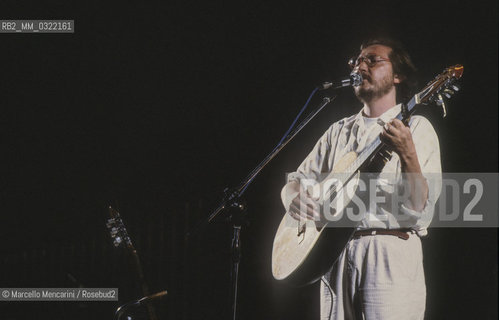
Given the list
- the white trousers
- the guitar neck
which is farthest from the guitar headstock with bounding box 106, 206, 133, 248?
the guitar neck

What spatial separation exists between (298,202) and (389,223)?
0.53 meters

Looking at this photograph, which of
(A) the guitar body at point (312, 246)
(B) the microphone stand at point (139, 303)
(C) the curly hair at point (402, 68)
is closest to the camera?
(A) the guitar body at point (312, 246)

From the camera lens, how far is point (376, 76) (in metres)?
2.71

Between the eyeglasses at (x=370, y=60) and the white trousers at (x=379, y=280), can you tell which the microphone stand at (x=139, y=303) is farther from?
the eyeglasses at (x=370, y=60)

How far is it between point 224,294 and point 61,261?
2.02 meters

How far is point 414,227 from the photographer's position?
2338 mm

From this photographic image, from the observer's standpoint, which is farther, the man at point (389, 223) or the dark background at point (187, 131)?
the dark background at point (187, 131)

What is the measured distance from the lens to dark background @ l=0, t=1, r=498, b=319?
9.03 ft

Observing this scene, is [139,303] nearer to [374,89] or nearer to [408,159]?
[408,159]

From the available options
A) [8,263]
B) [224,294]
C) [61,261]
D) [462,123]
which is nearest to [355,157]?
[462,123]

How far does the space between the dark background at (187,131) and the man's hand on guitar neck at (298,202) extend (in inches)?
9.0

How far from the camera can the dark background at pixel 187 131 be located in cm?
275

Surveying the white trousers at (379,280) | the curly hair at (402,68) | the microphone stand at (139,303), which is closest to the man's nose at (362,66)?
the curly hair at (402,68)

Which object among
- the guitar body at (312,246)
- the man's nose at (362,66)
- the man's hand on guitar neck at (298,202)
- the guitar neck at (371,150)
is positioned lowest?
the guitar body at (312,246)
